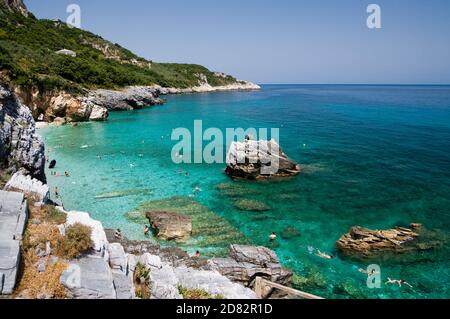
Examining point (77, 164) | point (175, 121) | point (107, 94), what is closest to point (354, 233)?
point (77, 164)

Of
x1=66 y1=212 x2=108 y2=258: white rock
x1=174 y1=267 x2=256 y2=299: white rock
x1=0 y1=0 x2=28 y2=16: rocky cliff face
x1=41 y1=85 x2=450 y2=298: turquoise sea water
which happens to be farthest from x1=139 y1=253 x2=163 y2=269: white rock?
x1=0 y1=0 x2=28 y2=16: rocky cliff face

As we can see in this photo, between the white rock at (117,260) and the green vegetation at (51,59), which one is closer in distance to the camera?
the white rock at (117,260)

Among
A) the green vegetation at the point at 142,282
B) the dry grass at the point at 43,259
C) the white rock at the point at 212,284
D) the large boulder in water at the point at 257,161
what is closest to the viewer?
the dry grass at the point at 43,259

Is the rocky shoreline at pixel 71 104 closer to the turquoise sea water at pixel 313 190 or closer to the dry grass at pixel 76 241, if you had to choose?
the turquoise sea water at pixel 313 190

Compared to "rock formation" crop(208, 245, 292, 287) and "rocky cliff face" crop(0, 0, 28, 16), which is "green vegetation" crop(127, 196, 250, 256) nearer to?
"rock formation" crop(208, 245, 292, 287)

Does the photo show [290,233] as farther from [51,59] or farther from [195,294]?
[51,59]

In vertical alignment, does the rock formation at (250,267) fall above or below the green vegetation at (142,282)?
below

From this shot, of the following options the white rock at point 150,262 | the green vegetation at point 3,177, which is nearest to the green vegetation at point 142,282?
the white rock at point 150,262

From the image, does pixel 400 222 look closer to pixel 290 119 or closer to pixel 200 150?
pixel 200 150
